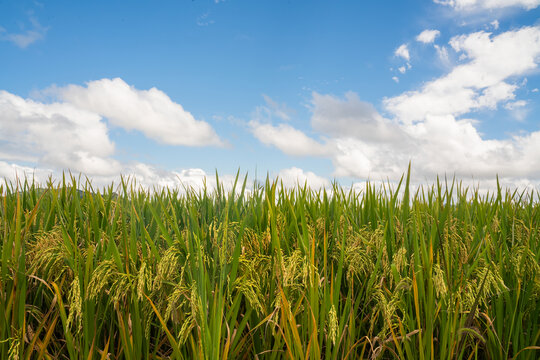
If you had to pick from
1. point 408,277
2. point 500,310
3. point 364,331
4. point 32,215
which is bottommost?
point 364,331

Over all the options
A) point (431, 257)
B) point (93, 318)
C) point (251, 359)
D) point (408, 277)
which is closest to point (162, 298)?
point (93, 318)

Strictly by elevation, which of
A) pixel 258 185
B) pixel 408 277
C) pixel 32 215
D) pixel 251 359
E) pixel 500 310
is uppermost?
pixel 258 185

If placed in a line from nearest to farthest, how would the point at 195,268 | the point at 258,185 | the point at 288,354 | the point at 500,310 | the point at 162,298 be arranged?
the point at 195,268, the point at 288,354, the point at 162,298, the point at 500,310, the point at 258,185

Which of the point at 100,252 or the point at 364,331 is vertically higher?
the point at 100,252

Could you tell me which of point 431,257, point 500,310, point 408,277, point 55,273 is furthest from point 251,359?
point 500,310

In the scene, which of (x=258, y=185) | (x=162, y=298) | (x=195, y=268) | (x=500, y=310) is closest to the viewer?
(x=195, y=268)

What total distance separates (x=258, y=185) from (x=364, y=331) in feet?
5.70

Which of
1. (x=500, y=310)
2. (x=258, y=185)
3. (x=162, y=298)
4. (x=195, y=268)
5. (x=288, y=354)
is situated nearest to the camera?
(x=195, y=268)

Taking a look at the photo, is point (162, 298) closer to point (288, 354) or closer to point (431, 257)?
point (288, 354)

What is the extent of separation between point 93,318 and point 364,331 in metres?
1.96

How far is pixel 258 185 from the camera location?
12.5 ft

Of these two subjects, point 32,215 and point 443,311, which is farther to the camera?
point 32,215

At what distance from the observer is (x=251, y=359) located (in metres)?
2.61

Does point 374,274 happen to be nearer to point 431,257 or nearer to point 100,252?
point 431,257
